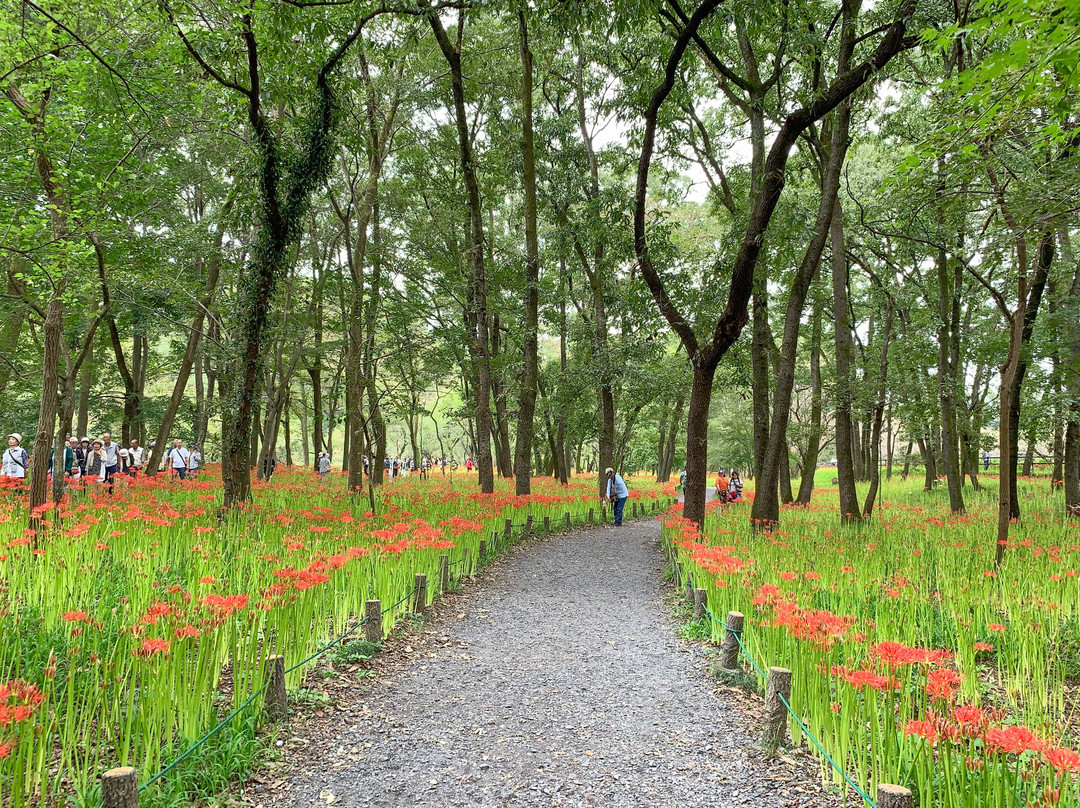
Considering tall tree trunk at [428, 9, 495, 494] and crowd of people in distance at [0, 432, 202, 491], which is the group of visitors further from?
crowd of people in distance at [0, 432, 202, 491]

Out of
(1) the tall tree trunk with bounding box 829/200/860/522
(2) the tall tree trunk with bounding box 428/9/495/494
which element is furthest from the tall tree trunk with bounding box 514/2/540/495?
(1) the tall tree trunk with bounding box 829/200/860/522

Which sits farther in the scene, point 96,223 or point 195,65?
point 195,65

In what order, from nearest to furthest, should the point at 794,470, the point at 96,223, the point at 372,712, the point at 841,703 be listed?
the point at 841,703 → the point at 372,712 → the point at 96,223 → the point at 794,470

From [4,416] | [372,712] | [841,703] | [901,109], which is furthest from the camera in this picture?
[4,416]

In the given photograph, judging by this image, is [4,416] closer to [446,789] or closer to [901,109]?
[446,789]

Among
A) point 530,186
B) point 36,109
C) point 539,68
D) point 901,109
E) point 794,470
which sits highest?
point 539,68

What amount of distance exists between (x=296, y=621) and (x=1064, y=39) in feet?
21.6

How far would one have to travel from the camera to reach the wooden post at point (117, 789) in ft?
7.00

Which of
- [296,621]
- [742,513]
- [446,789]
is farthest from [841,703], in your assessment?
[742,513]

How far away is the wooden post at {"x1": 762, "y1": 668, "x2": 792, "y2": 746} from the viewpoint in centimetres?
331

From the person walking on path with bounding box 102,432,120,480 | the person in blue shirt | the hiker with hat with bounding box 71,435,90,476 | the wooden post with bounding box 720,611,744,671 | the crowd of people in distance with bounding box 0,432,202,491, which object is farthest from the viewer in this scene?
the person in blue shirt

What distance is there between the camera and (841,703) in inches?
108

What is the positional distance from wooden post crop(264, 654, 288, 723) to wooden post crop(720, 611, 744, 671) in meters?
3.39

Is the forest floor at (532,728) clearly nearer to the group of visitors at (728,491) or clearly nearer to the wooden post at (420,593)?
the wooden post at (420,593)
